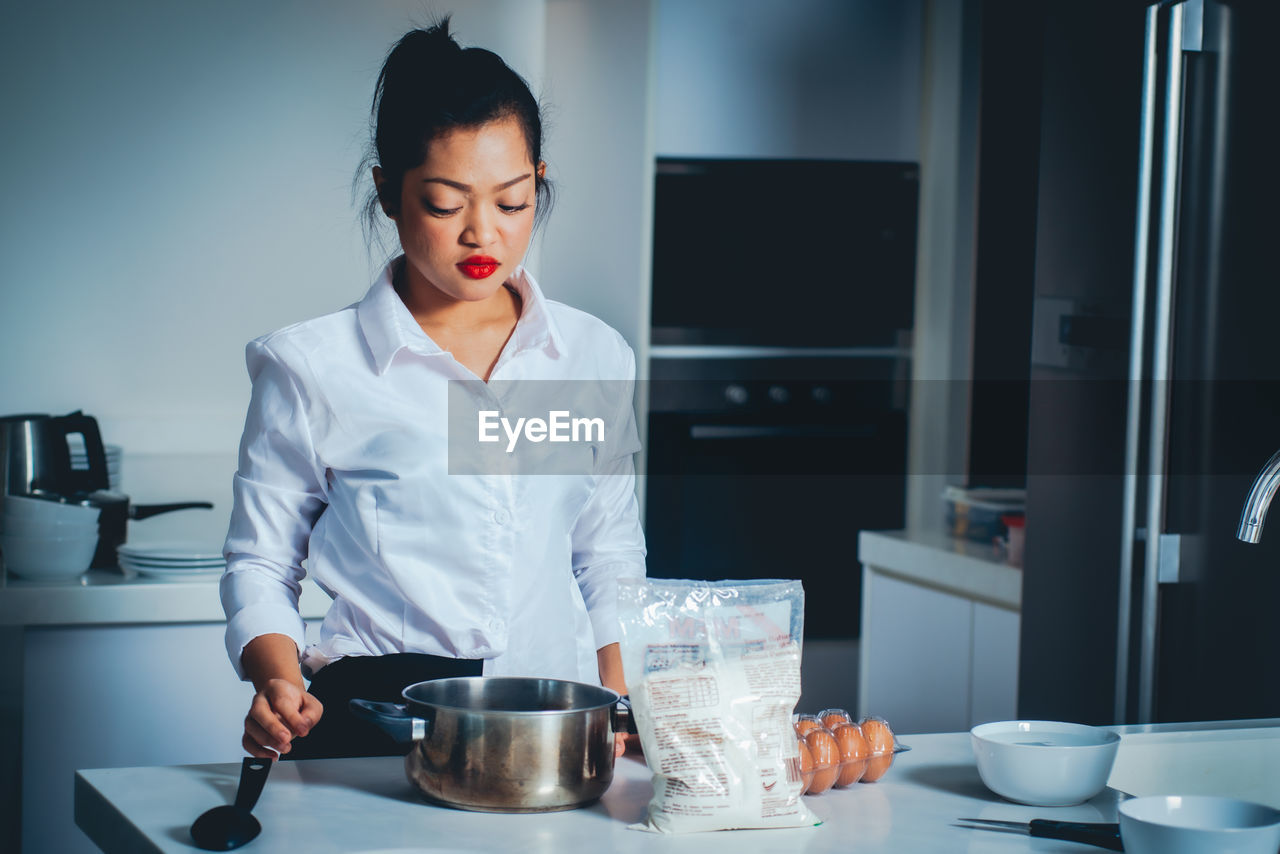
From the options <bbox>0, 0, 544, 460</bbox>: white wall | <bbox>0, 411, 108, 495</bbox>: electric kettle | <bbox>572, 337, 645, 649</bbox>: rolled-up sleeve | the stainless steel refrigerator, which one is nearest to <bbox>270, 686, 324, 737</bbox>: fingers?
<bbox>572, 337, 645, 649</bbox>: rolled-up sleeve

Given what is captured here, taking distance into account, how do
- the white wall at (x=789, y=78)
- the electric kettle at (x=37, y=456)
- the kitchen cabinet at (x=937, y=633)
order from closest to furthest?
the electric kettle at (x=37, y=456), the kitchen cabinet at (x=937, y=633), the white wall at (x=789, y=78)

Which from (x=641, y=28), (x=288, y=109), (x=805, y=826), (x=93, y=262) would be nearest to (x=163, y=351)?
(x=93, y=262)

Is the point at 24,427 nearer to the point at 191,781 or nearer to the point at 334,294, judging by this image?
the point at 334,294

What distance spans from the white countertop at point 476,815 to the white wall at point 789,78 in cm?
236

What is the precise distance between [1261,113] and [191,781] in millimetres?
1501

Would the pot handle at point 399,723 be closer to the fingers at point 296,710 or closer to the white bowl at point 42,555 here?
the fingers at point 296,710

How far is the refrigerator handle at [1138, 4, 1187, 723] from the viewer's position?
1.86m

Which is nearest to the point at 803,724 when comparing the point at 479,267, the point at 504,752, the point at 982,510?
the point at 504,752

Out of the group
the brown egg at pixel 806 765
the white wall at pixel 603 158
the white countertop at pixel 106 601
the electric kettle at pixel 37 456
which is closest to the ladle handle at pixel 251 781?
the brown egg at pixel 806 765

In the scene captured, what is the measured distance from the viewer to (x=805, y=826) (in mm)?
953

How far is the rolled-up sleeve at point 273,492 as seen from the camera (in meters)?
1.20

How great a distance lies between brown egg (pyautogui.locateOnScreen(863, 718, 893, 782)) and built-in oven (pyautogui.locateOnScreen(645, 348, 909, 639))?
2157 millimetres

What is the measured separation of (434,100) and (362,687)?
1.71 feet

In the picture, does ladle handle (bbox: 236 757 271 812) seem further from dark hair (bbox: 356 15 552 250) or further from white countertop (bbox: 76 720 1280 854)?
dark hair (bbox: 356 15 552 250)
